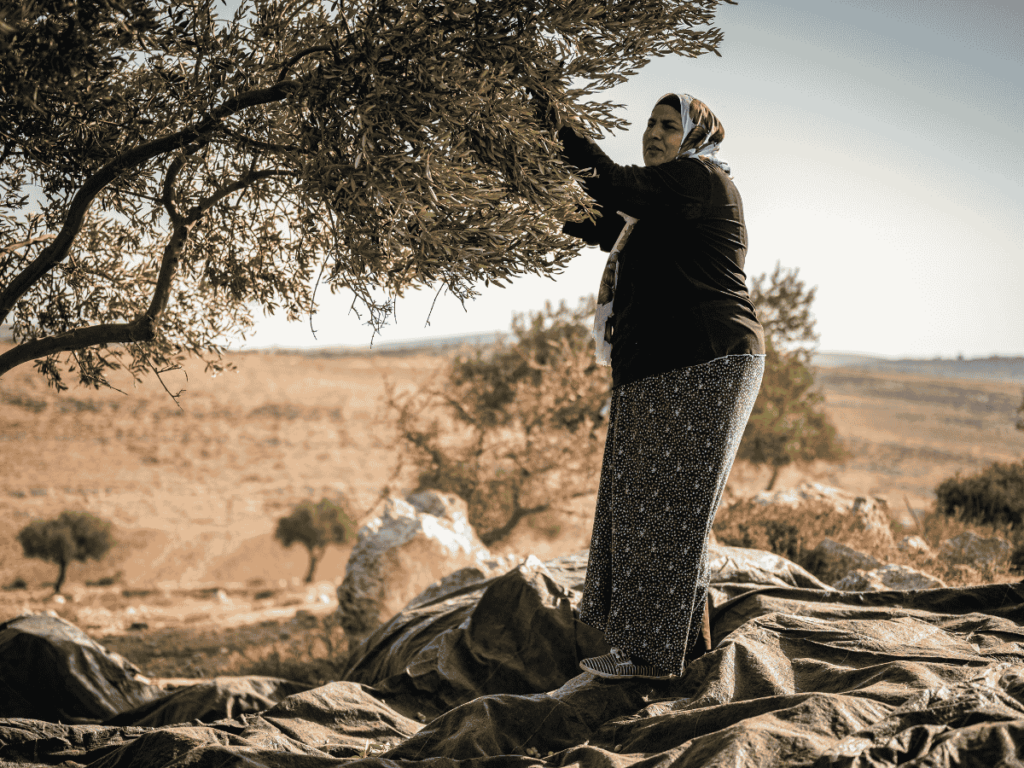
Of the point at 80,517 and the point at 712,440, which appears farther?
the point at 80,517

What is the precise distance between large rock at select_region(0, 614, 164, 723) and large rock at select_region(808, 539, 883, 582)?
6.57m

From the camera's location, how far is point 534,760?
111 inches

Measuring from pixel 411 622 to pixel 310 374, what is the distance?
46.6m

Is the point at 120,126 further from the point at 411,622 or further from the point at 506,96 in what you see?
the point at 411,622

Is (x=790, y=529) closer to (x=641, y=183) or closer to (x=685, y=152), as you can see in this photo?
(x=685, y=152)

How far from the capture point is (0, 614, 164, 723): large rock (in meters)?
4.62

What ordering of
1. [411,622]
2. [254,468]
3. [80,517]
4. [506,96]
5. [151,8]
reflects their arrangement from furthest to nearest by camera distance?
[254,468], [80,517], [411,622], [506,96], [151,8]

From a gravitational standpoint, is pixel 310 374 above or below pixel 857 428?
above

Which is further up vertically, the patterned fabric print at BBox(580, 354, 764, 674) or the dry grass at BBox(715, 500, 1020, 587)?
the patterned fabric print at BBox(580, 354, 764, 674)

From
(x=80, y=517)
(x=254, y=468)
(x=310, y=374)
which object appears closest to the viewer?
(x=80, y=517)

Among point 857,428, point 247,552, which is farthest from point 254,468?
point 857,428

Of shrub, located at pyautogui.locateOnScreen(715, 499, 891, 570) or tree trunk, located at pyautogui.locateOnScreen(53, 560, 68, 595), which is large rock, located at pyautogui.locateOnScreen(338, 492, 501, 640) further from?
tree trunk, located at pyautogui.locateOnScreen(53, 560, 68, 595)

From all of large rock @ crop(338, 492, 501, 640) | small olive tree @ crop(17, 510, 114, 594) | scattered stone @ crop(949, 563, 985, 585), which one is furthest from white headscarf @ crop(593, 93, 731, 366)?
small olive tree @ crop(17, 510, 114, 594)

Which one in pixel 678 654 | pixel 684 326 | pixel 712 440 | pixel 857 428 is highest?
pixel 684 326
